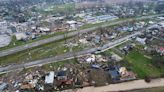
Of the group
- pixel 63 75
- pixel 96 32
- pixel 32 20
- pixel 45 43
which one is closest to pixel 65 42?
pixel 45 43

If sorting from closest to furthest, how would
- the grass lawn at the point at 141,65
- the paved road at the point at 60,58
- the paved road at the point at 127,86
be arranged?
the paved road at the point at 127,86 < the grass lawn at the point at 141,65 < the paved road at the point at 60,58

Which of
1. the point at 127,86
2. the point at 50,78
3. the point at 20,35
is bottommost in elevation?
the point at 127,86

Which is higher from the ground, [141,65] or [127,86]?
[141,65]

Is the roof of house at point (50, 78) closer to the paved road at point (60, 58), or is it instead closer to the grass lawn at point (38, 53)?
the paved road at point (60, 58)

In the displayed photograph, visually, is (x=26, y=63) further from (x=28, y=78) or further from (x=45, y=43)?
(x=45, y=43)

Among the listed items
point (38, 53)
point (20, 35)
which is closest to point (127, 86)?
point (38, 53)

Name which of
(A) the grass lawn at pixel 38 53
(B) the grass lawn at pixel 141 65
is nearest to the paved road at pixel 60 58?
(A) the grass lawn at pixel 38 53

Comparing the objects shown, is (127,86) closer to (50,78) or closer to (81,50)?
(50,78)

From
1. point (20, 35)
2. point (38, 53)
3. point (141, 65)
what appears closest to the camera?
point (141, 65)

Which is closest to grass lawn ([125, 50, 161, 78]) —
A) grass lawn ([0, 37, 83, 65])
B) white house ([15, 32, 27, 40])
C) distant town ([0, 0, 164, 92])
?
distant town ([0, 0, 164, 92])
